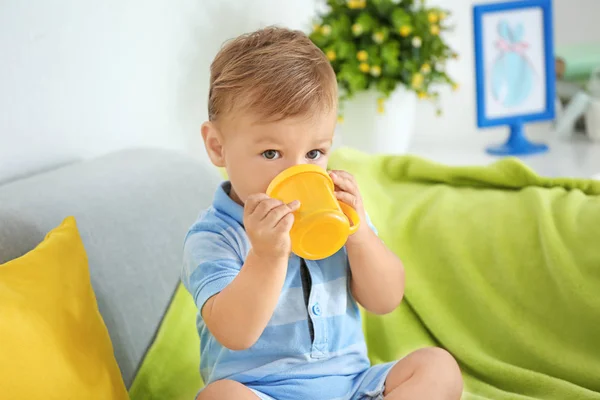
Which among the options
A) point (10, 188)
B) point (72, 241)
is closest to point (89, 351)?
point (72, 241)

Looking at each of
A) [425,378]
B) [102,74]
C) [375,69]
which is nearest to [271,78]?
[425,378]

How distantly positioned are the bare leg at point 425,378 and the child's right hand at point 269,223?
0.23m

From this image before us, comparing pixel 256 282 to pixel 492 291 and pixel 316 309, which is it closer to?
pixel 316 309

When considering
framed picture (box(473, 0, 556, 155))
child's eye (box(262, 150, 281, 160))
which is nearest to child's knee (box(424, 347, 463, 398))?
child's eye (box(262, 150, 281, 160))

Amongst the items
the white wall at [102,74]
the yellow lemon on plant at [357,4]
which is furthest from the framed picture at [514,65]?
the white wall at [102,74]

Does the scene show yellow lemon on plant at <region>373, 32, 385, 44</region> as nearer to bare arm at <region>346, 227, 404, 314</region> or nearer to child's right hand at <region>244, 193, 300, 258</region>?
bare arm at <region>346, 227, 404, 314</region>

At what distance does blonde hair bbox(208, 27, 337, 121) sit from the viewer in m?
0.84

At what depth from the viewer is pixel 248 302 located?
2.70ft

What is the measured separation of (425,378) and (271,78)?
396 mm

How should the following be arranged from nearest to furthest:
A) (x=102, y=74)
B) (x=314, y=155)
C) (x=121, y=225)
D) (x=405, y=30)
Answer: (x=314, y=155), (x=121, y=225), (x=102, y=74), (x=405, y=30)

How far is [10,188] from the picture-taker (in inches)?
42.4

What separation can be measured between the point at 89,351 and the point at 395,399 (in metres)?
0.36

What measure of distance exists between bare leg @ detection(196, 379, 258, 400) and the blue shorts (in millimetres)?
21

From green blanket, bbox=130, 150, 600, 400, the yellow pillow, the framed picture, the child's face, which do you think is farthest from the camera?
the framed picture
